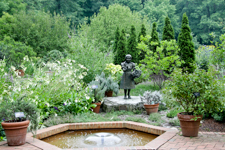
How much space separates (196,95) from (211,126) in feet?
5.12

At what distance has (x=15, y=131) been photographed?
138 inches

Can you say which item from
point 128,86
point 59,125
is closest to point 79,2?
point 128,86

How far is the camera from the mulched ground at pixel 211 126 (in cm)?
462

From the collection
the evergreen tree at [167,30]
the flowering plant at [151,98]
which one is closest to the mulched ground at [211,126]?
the flowering plant at [151,98]

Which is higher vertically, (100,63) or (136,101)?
(100,63)

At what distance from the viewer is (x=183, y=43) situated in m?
10.8

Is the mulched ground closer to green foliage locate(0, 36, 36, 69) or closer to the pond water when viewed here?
the pond water

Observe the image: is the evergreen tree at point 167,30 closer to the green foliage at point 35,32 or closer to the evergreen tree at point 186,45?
the evergreen tree at point 186,45

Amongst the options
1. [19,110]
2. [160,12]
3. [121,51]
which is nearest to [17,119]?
[19,110]

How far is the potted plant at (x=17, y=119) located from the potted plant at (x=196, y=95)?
106 inches

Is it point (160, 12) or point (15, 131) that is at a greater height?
point (160, 12)

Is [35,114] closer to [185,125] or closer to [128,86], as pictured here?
[185,125]

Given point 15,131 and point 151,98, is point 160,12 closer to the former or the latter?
point 151,98

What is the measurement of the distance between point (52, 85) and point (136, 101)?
2722 mm
